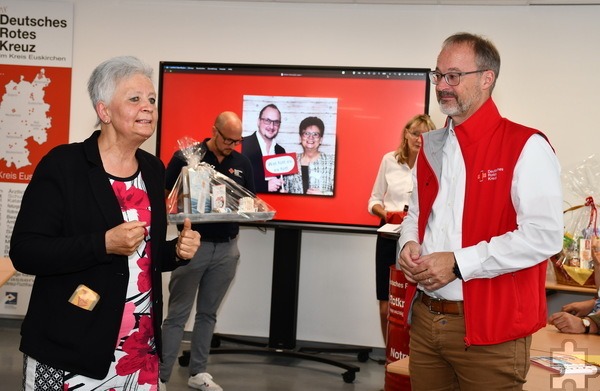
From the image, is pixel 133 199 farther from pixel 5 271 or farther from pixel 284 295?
pixel 284 295

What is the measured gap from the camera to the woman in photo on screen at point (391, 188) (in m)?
5.39

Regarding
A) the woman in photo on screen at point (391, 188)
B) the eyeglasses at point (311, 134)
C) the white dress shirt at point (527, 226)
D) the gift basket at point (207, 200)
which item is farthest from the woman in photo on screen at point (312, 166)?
the white dress shirt at point (527, 226)

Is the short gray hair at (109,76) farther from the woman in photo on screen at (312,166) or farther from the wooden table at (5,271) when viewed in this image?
the woman in photo on screen at (312,166)

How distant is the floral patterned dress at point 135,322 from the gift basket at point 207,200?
0.30m

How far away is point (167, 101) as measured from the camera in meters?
6.08

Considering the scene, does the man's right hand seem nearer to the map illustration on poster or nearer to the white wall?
the white wall

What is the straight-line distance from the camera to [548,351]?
3.03 metres

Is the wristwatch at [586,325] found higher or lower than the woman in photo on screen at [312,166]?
lower

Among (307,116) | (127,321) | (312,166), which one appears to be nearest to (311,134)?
(307,116)

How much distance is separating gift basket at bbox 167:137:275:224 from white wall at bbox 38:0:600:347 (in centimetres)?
303

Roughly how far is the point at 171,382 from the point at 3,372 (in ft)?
4.05

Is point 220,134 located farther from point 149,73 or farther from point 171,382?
point 149,73

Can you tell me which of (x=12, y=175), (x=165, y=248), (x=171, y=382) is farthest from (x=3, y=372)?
(x=165, y=248)

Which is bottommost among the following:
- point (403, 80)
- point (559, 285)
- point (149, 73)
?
point (559, 285)
